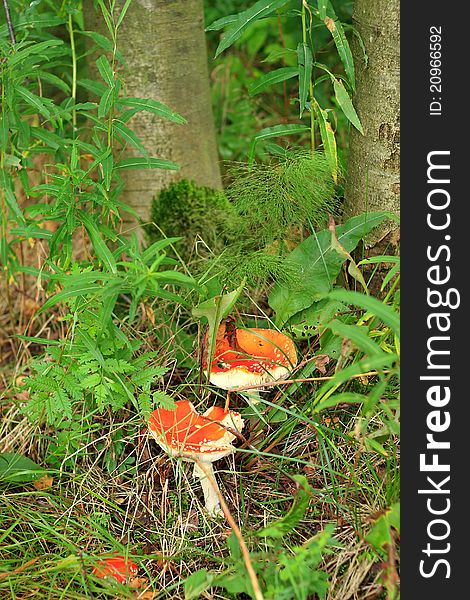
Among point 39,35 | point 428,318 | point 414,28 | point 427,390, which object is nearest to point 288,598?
point 427,390

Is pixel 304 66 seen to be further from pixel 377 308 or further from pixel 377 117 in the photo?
pixel 377 308

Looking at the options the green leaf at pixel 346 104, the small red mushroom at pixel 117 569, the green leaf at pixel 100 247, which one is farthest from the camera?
the green leaf at pixel 346 104

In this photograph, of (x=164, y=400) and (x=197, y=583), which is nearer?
(x=197, y=583)

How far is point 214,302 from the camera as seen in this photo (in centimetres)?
228

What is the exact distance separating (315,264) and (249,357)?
44 centimetres

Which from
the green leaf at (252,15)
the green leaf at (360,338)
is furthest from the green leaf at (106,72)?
the green leaf at (360,338)

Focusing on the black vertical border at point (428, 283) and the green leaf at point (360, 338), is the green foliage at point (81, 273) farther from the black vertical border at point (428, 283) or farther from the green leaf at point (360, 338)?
the black vertical border at point (428, 283)

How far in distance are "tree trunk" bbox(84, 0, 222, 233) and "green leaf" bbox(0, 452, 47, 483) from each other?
1.17m

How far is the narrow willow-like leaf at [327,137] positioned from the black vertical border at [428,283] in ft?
0.97

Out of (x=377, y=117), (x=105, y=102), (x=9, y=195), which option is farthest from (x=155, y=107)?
(x=377, y=117)

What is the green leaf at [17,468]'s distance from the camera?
2.41 meters

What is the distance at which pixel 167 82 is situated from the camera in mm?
2990

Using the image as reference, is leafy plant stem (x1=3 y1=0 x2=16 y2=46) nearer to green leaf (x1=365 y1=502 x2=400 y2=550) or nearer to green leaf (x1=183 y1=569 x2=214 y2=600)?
green leaf (x1=183 y1=569 x2=214 y2=600)

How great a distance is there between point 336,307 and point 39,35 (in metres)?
1.50
